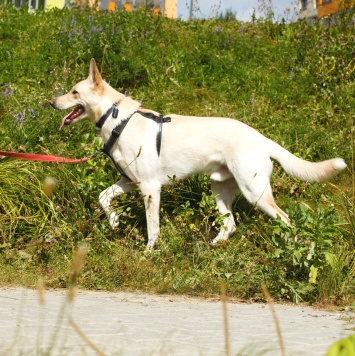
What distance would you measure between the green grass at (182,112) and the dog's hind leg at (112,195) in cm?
8

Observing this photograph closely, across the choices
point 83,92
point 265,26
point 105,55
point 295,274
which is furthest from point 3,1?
point 295,274

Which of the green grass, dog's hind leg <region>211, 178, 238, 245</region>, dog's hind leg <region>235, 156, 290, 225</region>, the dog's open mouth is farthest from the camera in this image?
the dog's open mouth

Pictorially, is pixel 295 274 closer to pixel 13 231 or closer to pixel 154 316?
pixel 154 316

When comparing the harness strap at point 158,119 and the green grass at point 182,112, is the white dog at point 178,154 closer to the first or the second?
the harness strap at point 158,119

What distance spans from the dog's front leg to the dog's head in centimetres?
95

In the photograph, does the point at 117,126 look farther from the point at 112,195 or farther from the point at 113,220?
the point at 113,220

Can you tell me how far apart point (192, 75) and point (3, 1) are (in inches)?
177

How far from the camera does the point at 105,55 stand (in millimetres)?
11344

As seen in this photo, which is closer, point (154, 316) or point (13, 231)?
point (154, 316)

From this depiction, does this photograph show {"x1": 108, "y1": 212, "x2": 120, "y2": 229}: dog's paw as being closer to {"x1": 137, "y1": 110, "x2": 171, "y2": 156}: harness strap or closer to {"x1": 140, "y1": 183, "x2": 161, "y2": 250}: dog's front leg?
{"x1": 140, "y1": 183, "x2": 161, "y2": 250}: dog's front leg

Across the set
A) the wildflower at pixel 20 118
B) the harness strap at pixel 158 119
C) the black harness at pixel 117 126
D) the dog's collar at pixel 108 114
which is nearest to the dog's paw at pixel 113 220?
the black harness at pixel 117 126

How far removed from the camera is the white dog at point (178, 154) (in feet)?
23.9

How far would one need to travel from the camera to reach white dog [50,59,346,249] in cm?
728

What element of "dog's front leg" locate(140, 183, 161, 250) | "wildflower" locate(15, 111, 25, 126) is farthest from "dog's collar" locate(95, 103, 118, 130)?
"wildflower" locate(15, 111, 25, 126)
